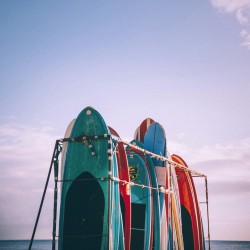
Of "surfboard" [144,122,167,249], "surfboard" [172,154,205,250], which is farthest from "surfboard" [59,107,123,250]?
"surfboard" [172,154,205,250]

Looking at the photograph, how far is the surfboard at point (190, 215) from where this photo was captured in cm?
1296

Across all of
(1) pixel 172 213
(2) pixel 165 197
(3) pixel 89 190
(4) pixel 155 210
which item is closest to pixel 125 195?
(3) pixel 89 190

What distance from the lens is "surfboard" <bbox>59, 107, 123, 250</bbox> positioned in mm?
8398

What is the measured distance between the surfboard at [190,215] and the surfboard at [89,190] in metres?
4.93

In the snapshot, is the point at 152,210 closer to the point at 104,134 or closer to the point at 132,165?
the point at 132,165

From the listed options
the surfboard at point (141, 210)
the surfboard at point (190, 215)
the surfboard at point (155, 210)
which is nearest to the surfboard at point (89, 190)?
the surfboard at point (141, 210)

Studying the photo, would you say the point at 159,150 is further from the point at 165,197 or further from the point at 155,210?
the point at 155,210

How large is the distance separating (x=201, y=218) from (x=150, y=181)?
348 cm

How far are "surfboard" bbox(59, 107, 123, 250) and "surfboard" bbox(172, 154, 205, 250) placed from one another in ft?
16.2

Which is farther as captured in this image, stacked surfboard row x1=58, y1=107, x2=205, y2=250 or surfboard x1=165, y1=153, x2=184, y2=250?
surfboard x1=165, y1=153, x2=184, y2=250

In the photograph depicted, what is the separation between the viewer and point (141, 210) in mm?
10664

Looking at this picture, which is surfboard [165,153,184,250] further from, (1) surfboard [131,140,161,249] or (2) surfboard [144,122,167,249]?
(1) surfboard [131,140,161,249]

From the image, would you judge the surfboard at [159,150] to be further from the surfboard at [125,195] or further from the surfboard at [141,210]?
the surfboard at [125,195]

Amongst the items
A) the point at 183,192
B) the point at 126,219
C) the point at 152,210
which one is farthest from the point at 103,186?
the point at 183,192
